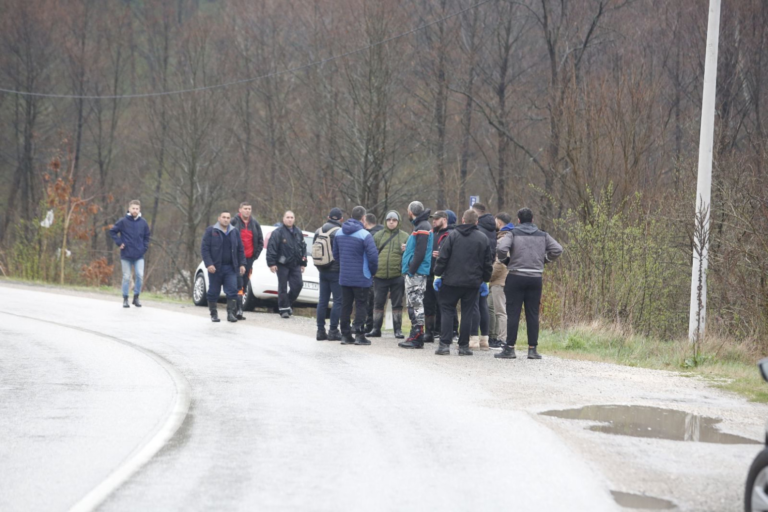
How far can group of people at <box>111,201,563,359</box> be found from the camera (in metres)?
13.2

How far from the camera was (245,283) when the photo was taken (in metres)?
18.9

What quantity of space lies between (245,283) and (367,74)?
1509 cm

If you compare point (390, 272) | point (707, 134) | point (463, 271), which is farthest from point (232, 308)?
point (707, 134)

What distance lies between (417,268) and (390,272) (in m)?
1.05

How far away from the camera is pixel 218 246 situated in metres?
16.8

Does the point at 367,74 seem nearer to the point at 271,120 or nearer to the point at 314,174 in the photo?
the point at 314,174

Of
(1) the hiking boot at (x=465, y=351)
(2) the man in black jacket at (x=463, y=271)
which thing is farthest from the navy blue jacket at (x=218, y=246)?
(1) the hiking boot at (x=465, y=351)

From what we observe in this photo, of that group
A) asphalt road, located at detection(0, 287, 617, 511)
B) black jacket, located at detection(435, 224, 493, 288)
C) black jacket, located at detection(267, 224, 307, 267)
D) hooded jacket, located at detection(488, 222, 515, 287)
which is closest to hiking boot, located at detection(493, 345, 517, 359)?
asphalt road, located at detection(0, 287, 617, 511)

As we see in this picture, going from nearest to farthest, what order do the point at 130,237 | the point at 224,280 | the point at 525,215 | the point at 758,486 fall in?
the point at 758,486
the point at 525,215
the point at 224,280
the point at 130,237

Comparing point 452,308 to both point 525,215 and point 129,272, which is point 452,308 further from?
point 129,272

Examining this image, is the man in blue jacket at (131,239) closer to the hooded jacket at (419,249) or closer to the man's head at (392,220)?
the man's head at (392,220)

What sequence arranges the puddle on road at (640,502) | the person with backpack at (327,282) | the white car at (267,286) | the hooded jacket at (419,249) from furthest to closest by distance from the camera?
the white car at (267,286), the person with backpack at (327,282), the hooded jacket at (419,249), the puddle on road at (640,502)

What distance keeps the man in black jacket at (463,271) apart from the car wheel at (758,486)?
8.13m

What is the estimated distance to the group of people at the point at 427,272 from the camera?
13203mm
